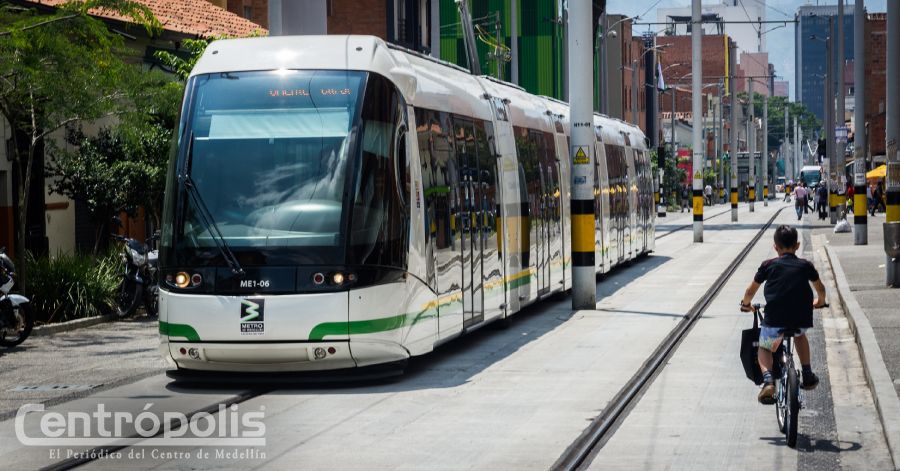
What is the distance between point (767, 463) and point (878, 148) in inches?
Answer: 3159

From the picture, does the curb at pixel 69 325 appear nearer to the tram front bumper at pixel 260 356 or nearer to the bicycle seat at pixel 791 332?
the tram front bumper at pixel 260 356

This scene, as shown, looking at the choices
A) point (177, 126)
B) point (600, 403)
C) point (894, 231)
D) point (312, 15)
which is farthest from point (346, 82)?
point (312, 15)

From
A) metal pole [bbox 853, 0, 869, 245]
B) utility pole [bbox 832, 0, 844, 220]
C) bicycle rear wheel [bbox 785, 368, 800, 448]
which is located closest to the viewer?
bicycle rear wheel [bbox 785, 368, 800, 448]

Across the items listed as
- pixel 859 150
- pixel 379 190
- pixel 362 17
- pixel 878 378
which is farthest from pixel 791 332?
pixel 362 17

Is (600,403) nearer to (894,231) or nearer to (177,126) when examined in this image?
(177,126)

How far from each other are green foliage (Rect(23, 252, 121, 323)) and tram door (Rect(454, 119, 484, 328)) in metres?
6.63

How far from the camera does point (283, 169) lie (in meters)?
13.2

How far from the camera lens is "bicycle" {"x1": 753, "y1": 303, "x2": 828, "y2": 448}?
9672mm

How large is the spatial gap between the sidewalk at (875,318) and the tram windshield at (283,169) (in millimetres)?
4480

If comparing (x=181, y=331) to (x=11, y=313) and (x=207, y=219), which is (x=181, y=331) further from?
(x=11, y=313)

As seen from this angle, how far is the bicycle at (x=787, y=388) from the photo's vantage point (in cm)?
967

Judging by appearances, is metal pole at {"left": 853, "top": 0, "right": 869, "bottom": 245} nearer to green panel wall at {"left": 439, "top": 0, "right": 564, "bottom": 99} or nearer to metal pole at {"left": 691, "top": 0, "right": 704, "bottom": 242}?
metal pole at {"left": 691, "top": 0, "right": 704, "bottom": 242}

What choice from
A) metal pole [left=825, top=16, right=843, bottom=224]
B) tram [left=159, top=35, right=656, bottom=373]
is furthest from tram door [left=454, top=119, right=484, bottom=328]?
metal pole [left=825, top=16, right=843, bottom=224]

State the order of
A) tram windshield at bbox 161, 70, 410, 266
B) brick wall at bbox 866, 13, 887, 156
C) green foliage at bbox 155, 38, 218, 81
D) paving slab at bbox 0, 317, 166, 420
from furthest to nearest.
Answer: brick wall at bbox 866, 13, 887, 156 < green foliage at bbox 155, 38, 218, 81 < paving slab at bbox 0, 317, 166, 420 < tram windshield at bbox 161, 70, 410, 266
